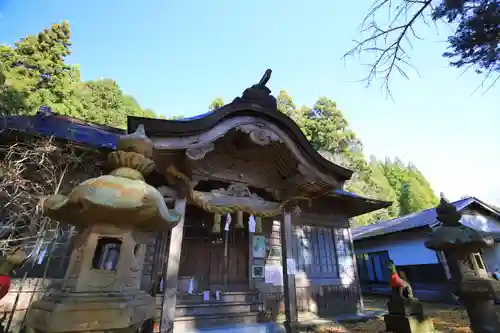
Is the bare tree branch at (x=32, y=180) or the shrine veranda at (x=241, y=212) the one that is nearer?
the bare tree branch at (x=32, y=180)

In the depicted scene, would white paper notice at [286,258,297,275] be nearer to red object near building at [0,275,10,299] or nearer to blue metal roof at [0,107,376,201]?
blue metal roof at [0,107,376,201]

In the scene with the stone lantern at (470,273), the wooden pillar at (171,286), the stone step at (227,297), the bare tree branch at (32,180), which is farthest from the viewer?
the stone step at (227,297)

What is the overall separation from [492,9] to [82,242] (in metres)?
7.40

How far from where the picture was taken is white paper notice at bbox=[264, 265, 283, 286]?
25.6 feet

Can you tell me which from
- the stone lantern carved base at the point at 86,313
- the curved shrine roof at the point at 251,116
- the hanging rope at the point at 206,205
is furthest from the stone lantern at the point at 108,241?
the hanging rope at the point at 206,205

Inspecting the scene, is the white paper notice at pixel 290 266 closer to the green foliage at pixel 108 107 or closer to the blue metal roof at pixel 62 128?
the blue metal roof at pixel 62 128

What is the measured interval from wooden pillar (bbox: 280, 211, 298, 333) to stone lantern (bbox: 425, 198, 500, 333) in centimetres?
311

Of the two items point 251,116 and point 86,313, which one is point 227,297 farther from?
point 86,313

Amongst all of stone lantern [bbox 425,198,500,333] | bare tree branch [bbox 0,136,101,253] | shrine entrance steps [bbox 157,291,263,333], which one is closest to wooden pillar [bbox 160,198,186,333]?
shrine entrance steps [bbox 157,291,263,333]

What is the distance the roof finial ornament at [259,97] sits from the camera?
600 centimetres

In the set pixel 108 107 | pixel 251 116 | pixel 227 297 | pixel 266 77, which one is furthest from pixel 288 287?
Answer: pixel 108 107

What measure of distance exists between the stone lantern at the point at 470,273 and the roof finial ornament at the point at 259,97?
15.2ft

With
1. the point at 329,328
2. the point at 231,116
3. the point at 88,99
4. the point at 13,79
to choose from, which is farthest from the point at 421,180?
the point at 13,79

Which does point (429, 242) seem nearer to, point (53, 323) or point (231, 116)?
point (231, 116)
